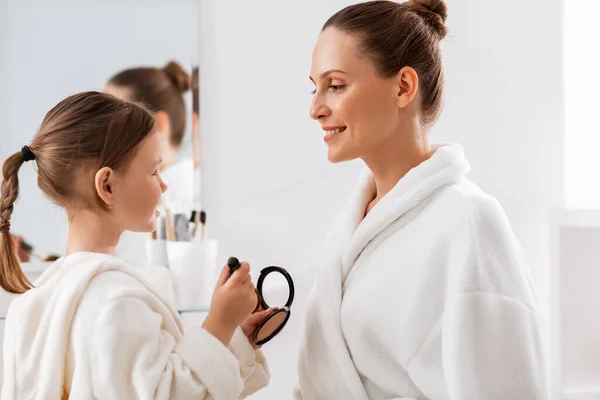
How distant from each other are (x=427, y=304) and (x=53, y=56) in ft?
3.85

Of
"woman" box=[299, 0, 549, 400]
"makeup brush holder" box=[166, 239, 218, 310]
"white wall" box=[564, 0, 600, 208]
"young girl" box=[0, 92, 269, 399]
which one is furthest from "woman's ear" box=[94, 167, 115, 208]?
"white wall" box=[564, 0, 600, 208]

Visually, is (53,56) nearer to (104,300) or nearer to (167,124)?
(167,124)

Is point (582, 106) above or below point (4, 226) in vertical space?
above

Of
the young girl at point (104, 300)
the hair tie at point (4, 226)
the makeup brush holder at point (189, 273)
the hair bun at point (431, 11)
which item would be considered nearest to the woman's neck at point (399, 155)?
the hair bun at point (431, 11)

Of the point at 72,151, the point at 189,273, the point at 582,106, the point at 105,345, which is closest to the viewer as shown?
the point at 105,345

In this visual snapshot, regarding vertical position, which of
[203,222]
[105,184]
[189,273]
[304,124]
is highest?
[304,124]

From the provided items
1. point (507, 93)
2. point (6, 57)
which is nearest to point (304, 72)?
point (507, 93)

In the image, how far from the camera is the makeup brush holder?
1.66m

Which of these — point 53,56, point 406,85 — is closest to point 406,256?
point 406,85

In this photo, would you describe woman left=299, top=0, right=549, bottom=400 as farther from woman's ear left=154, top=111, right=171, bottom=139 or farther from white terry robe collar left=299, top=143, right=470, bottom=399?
woman's ear left=154, top=111, right=171, bottom=139

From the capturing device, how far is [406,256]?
1030mm

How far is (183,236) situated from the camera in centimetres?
173

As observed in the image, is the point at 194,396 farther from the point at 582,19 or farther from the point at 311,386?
the point at 582,19

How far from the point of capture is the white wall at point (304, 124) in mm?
1837
